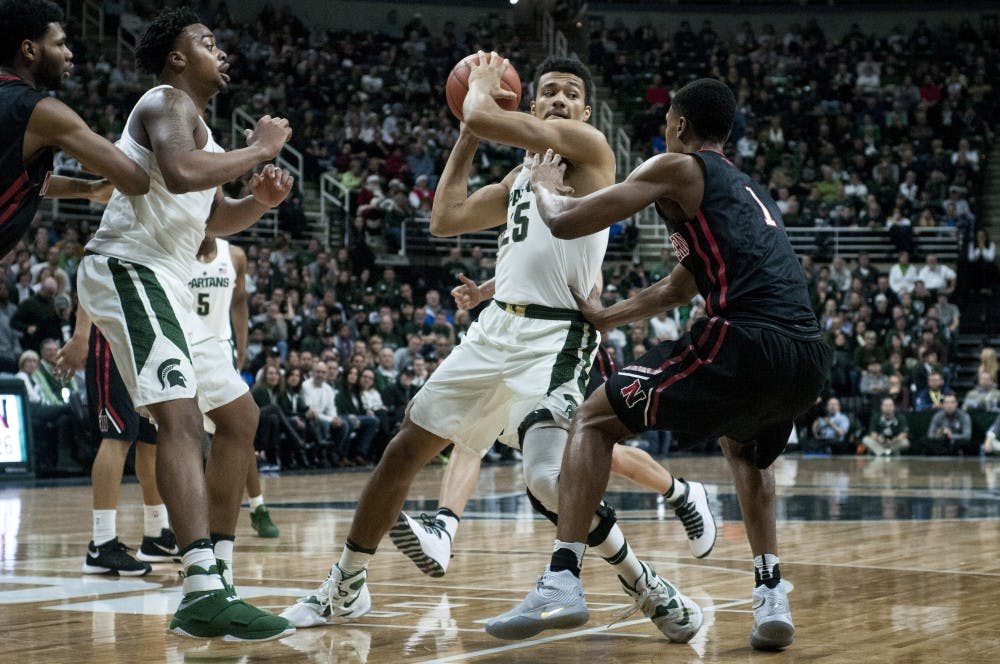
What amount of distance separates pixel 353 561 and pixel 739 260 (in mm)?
1728

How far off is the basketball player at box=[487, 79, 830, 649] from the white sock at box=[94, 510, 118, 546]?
2.94 m

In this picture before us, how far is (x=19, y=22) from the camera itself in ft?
13.8

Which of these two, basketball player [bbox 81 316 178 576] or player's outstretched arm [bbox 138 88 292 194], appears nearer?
player's outstretched arm [bbox 138 88 292 194]

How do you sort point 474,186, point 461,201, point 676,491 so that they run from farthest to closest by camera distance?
1. point 474,186
2. point 676,491
3. point 461,201

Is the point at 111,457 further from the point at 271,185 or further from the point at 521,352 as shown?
the point at 521,352

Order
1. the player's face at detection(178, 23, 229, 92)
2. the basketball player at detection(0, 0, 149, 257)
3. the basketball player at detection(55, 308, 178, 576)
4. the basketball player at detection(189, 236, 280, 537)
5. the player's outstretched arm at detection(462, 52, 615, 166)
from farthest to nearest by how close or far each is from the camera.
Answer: the basketball player at detection(189, 236, 280, 537), the basketball player at detection(55, 308, 178, 576), the player's face at detection(178, 23, 229, 92), the player's outstretched arm at detection(462, 52, 615, 166), the basketball player at detection(0, 0, 149, 257)

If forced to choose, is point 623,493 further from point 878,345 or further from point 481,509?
point 878,345

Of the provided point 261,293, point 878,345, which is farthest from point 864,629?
point 878,345

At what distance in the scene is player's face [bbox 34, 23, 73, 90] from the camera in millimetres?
4246

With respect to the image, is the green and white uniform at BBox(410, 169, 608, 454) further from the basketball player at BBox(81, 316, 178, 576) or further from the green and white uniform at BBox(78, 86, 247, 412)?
the basketball player at BBox(81, 316, 178, 576)

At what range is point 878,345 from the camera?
1964 cm

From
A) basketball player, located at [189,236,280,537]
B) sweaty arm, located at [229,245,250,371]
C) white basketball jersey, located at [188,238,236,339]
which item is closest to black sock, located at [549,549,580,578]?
basketball player, located at [189,236,280,537]

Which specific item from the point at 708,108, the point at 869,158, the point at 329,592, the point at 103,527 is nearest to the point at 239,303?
the point at 103,527

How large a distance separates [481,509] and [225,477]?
4878mm
